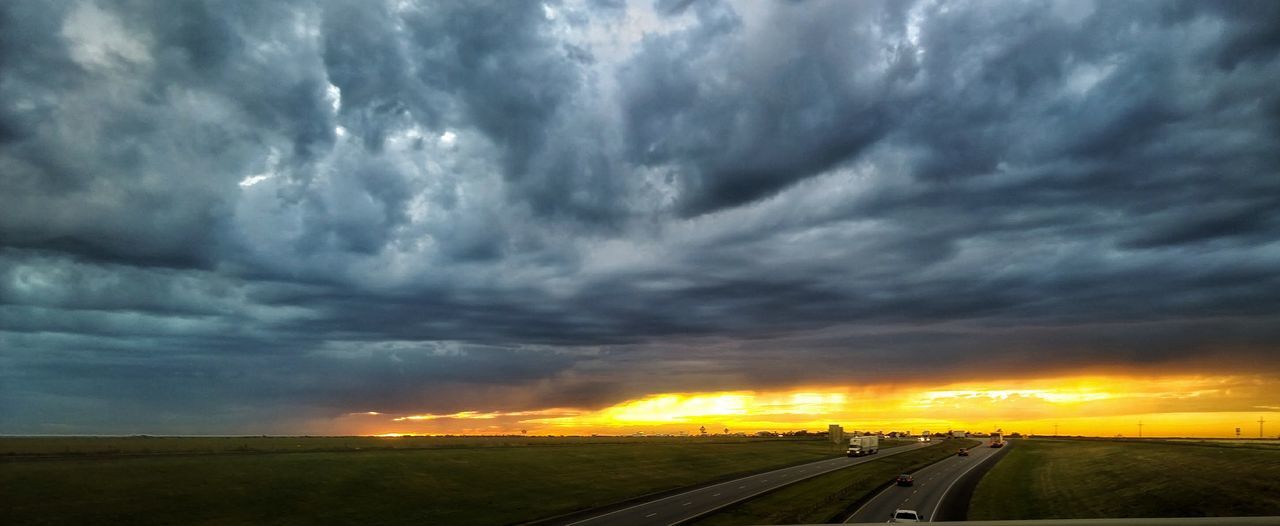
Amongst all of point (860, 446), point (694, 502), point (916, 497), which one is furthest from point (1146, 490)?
point (860, 446)

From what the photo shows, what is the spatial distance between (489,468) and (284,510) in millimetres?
39223

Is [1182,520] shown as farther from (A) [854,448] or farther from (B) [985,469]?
(A) [854,448]

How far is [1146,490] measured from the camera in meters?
61.5

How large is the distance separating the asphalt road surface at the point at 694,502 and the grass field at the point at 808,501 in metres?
2.22

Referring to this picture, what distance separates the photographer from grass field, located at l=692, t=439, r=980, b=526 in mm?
55000

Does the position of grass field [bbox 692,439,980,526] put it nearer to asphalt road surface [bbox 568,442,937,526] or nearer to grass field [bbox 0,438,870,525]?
asphalt road surface [bbox 568,442,937,526]

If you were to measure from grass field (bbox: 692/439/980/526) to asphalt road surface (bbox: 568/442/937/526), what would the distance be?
2220mm

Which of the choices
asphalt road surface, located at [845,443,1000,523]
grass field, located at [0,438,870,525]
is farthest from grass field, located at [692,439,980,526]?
grass field, located at [0,438,870,525]

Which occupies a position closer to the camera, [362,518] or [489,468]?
[362,518]

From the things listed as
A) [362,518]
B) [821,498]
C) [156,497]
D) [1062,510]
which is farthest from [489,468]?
[1062,510]

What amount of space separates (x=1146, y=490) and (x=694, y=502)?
4132 cm

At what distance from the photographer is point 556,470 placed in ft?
337

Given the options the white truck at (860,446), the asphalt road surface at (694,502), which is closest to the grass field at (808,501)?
the asphalt road surface at (694,502)

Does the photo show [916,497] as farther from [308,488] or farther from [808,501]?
[308,488]
